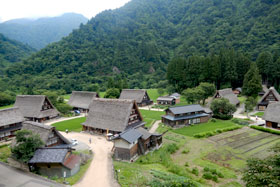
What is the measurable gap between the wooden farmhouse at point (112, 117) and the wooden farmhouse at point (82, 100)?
1434cm

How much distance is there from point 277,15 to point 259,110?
229 feet

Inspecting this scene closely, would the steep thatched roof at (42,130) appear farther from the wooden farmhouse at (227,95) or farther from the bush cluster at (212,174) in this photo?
the wooden farmhouse at (227,95)

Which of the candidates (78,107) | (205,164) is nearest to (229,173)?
(205,164)

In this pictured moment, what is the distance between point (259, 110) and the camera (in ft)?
144

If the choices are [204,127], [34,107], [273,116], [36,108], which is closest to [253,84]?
[273,116]

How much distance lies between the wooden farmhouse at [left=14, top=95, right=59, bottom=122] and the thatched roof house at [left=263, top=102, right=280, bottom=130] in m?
41.3

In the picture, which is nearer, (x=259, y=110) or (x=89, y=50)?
(x=259, y=110)

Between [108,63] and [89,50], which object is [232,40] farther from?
[89,50]

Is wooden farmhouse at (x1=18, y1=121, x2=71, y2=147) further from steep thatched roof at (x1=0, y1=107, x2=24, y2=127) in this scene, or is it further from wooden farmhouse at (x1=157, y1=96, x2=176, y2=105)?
wooden farmhouse at (x1=157, y1=96, x2=176, y2=105)

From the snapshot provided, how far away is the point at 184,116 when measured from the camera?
1422 inches

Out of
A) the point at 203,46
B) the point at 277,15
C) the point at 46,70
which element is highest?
the point at 277,15

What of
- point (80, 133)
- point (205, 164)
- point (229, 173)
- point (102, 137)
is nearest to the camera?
point (229, 173)

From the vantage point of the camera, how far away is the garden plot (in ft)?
79.8

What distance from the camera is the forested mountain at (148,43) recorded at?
281 ft
